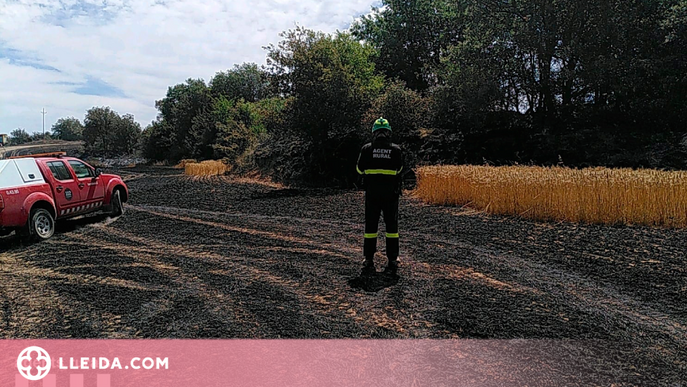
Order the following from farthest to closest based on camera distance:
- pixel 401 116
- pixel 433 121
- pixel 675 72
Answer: pixel 433 121 → pixel 401 116 → pixel 675 72

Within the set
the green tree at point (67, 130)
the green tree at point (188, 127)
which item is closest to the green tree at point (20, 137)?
the green tree at point (67, 130)

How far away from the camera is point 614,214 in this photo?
388 inches

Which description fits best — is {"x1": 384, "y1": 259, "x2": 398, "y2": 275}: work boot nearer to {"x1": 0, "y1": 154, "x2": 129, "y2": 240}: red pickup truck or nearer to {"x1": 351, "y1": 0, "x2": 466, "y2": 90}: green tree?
{"x1": 0, "y1": 154, "x2": 129, "y2": 240}: red pickup truck

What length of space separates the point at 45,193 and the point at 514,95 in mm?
22034

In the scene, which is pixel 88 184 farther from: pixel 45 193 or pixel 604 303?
pixel 604 303

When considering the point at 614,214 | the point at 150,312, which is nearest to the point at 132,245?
the point at 150,312

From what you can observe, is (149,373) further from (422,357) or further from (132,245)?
(132,245)

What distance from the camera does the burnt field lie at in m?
4.54

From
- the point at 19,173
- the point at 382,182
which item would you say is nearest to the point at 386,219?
the point at 382,182

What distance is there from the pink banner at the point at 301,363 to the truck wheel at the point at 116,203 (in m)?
8.83

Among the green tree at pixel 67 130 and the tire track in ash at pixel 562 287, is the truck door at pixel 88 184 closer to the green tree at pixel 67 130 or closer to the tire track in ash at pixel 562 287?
the tire track in ash at pixel 562 287

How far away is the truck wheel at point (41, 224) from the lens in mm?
9117

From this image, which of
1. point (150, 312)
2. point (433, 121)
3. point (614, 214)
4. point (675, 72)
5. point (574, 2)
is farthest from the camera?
point (433, 121)

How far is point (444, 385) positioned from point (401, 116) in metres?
19.5
